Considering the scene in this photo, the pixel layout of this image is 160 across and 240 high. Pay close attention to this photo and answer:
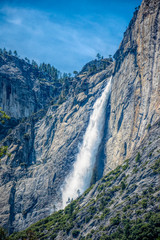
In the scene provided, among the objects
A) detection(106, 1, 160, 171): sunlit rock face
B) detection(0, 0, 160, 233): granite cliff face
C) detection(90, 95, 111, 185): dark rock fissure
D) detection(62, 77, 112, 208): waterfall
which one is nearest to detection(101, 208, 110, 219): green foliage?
detection(0, 0, 160, 233): granite cliff face

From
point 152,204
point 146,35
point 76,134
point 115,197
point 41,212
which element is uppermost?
point 146,35

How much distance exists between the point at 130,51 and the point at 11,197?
58641 mm

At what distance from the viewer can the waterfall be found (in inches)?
3095

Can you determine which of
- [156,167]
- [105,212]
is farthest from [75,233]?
[156,167]

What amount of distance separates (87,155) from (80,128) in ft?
37.3

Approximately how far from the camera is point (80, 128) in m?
91.9

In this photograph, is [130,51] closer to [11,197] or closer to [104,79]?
[104,79]

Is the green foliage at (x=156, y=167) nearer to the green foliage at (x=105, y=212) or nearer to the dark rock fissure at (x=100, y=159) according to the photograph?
the green foliage at (x=105, y=212)

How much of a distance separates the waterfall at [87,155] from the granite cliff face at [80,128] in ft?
6.56

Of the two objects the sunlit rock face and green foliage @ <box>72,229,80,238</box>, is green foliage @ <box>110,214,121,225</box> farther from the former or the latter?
the sunlit rock face

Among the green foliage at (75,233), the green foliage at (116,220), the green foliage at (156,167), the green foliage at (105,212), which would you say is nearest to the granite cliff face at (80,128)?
the green foliage at (156,167)

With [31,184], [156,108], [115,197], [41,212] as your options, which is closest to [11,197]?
[31,184]

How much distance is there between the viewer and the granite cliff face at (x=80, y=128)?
72.6m

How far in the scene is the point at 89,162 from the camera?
8219cm
